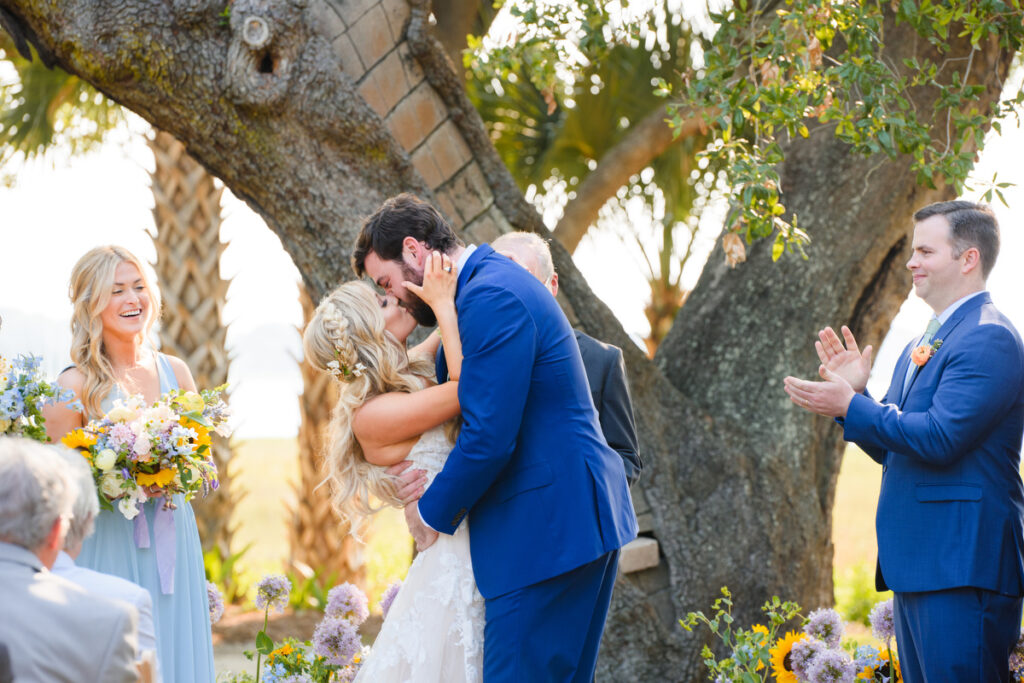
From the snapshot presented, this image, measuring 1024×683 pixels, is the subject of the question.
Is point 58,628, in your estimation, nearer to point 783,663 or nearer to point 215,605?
point 215,605

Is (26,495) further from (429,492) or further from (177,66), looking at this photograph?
(177,66)

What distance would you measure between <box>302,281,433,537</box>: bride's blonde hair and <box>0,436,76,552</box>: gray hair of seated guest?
1164 millimetres

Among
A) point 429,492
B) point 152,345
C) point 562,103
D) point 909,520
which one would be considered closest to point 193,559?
point 152,345

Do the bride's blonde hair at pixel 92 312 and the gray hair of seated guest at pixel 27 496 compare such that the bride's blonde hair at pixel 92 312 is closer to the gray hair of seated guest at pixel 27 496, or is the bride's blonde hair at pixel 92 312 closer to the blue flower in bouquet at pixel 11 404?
the blue flower in bouquet at pixel 11 404

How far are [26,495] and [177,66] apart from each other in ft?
9.52

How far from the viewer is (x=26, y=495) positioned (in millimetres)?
1897

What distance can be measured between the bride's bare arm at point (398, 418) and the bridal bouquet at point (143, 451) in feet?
2.46

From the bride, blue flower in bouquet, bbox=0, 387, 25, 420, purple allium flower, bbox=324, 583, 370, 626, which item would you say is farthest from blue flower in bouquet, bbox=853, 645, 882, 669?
blue flower in bouquet, bbox=0, 387, 25, 420

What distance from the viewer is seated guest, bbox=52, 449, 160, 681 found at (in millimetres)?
2006

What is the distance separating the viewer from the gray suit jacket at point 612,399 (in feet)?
11.8

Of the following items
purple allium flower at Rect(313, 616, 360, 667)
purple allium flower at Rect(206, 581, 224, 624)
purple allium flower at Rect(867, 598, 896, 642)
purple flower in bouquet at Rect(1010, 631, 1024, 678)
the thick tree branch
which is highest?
the thick tree branch

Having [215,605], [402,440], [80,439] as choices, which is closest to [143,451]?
[80,439]

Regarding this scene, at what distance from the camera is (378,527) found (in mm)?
14648

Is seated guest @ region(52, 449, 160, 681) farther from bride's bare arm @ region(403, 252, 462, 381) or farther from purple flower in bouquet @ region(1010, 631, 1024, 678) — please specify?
purple flower in bouquet @ region(1010, 631, 1024, 678)
